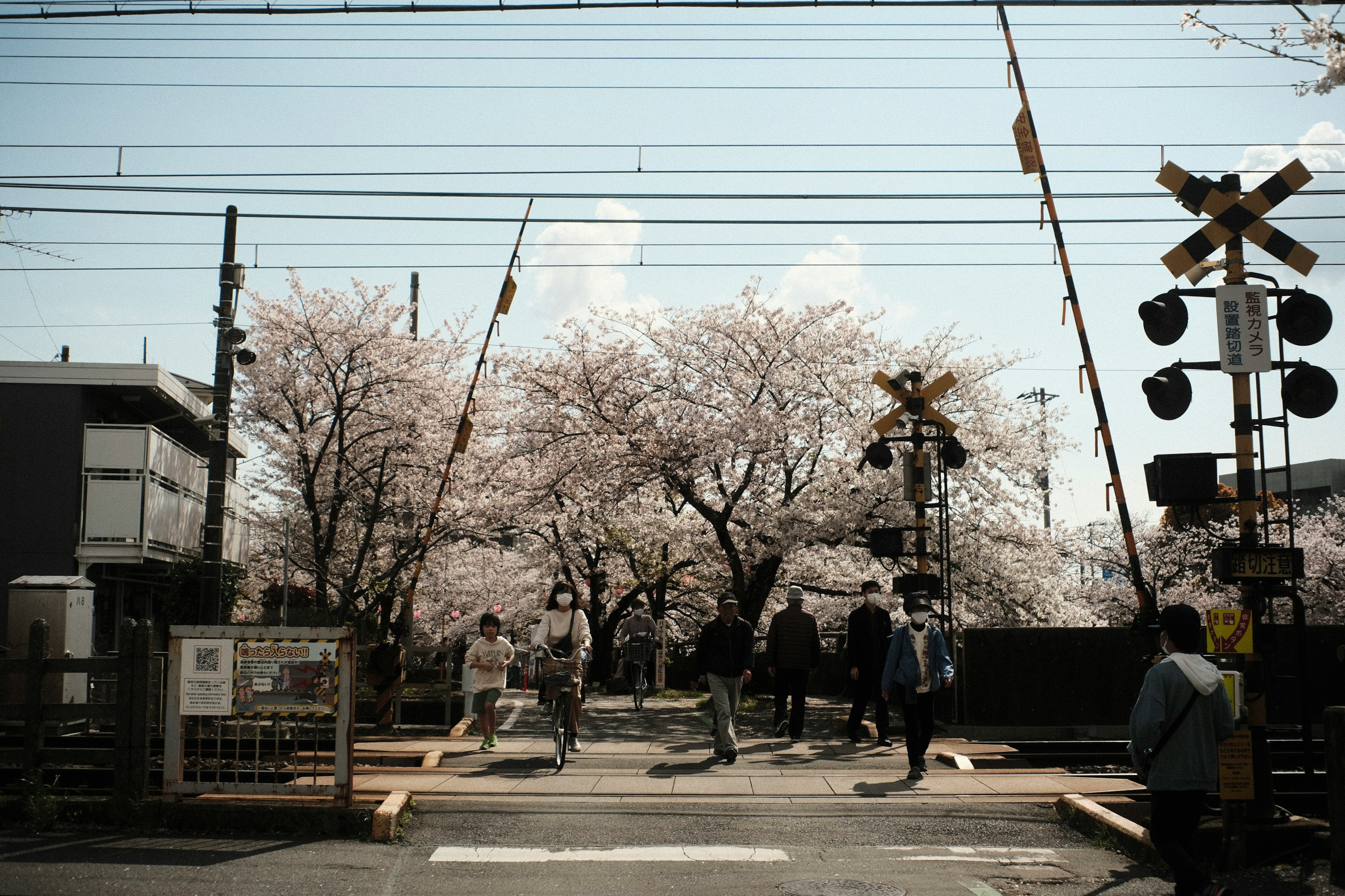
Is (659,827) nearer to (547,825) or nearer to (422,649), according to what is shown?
(547,825)

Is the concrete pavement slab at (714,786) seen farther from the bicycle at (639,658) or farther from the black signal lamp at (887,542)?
the bicycle at (639,658)

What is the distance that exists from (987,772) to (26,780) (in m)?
8.19

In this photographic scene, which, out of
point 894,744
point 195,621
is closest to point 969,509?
point 894,744

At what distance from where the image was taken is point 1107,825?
25.5ft

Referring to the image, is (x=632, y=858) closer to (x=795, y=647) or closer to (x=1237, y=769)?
(x=1237, y=769)

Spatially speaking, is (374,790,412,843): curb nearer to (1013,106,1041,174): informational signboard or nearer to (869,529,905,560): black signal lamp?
(869,529,905,560): black signal lamp

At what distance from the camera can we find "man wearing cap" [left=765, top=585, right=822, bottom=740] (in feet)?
44.2

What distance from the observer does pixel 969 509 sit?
23484mm

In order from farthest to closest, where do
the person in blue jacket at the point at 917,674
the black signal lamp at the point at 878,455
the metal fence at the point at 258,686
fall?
the black signal lamp at the point at 878,455 → the person in blue jacket at the point at 917,674 → the metal fence at the point at 258,686

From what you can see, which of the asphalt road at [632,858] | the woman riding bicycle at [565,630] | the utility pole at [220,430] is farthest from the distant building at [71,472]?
the asphalt road at [632,858]

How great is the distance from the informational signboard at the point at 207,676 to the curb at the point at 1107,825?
6.23 meters

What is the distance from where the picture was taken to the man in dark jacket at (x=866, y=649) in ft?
44.1

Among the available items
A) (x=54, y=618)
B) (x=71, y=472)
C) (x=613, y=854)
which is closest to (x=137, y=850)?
(x=613, y=854)

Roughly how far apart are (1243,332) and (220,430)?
44.1 feet
